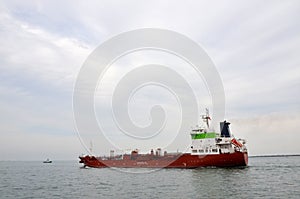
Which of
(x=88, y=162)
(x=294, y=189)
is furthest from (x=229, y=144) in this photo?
(x=88, y=162)

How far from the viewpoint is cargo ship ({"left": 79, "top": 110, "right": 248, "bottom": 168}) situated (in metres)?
46.1

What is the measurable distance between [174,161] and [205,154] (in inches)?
322

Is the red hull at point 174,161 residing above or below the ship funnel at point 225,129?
below

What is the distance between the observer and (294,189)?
25.5m

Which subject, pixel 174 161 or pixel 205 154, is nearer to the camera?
pixel 205 154

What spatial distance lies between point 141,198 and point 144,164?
3503 cm

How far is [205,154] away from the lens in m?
47.8

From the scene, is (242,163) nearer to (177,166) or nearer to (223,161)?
(223,161)

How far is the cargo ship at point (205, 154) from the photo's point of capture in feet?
151

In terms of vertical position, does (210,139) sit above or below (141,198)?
above

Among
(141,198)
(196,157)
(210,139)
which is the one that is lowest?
(141,198)

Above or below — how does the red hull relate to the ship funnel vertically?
below

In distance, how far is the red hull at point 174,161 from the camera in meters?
45.8

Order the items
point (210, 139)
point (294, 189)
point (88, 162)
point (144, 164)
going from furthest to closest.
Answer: point (88, 162), point (144, 164), point (210, 139), point (294, 189)
